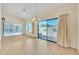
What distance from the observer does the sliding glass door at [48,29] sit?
341cm

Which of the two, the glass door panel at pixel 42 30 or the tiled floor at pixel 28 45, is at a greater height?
the glass door panel at pixel 42 30

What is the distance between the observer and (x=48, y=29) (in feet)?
11.7

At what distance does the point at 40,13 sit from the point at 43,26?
0.46m

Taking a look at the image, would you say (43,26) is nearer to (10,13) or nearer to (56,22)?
(56,22)

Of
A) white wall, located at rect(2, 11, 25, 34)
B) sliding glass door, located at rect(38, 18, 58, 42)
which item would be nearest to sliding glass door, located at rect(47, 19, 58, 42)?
sliding glass door, located at rect(38, 18, 58, 42)

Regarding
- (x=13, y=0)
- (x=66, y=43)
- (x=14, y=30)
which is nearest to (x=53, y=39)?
(x=66, y=43)

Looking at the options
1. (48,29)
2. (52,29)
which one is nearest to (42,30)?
(48,29)

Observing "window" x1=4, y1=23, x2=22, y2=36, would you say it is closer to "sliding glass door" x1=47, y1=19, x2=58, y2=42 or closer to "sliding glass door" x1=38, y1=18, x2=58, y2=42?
"sliding glass door" x1=38, y1=18, x2=58, y2=42

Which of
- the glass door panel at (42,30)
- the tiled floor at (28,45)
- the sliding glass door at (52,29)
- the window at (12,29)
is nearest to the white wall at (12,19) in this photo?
the window at (12,29)

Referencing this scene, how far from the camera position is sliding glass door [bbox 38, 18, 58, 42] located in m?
3.41

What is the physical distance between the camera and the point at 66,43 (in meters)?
3.91

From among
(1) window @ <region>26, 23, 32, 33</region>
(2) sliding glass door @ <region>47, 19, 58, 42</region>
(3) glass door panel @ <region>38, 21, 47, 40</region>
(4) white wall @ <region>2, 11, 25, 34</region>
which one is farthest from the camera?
(2) sliding glass door @ <region>47, 19, 58, 42</region>

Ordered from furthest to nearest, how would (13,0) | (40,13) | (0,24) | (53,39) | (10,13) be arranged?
(53,39)
(40,13)
(10,13)
(0,24)
(13,0)

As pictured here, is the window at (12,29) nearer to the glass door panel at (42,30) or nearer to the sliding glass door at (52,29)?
the glass door panel at (42,30)
